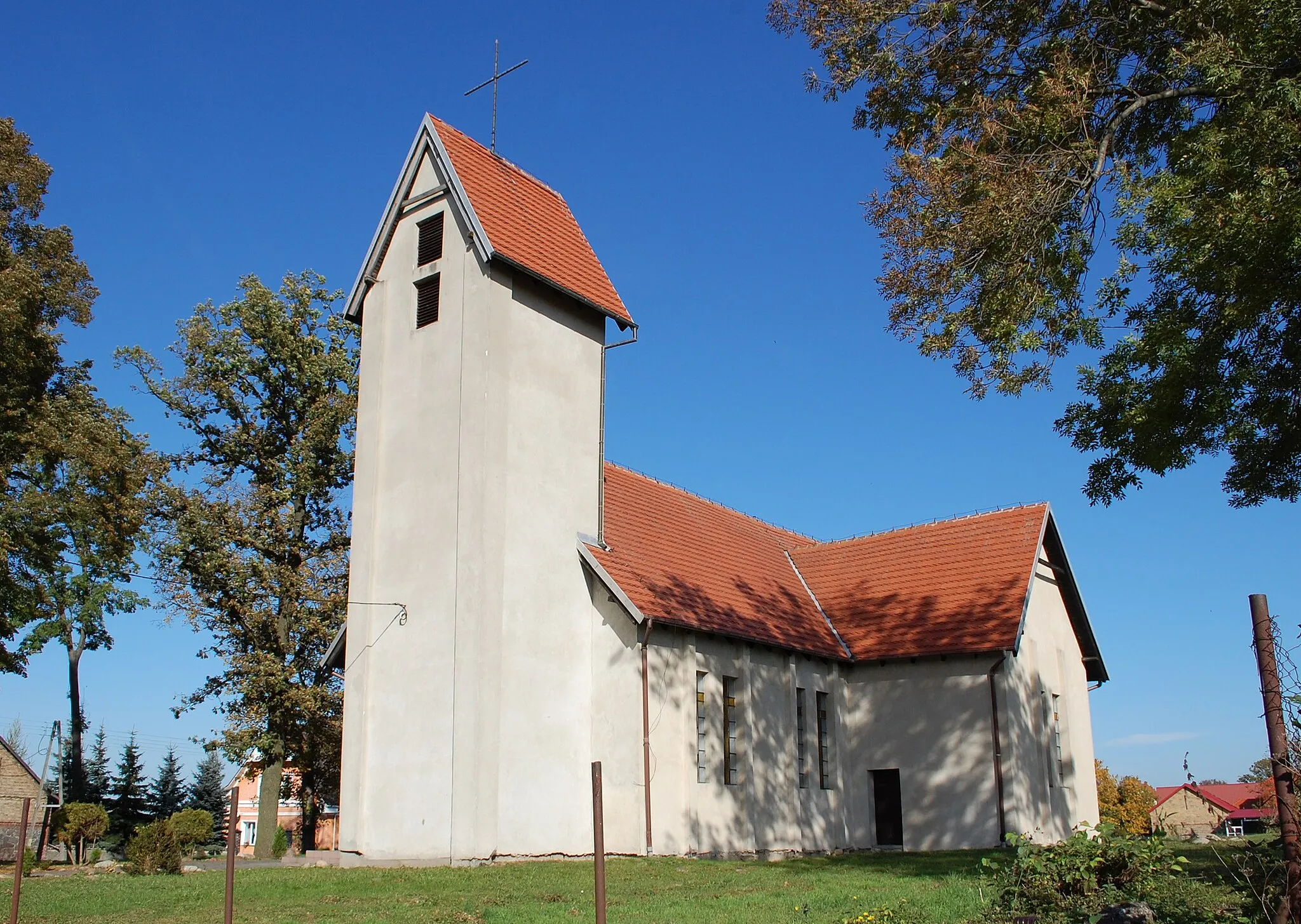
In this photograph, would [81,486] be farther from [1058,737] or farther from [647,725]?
[1058,737]

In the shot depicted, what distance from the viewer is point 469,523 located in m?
20.5

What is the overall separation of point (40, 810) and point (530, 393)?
95.4 ft

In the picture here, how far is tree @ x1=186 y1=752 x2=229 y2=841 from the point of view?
56.2 m

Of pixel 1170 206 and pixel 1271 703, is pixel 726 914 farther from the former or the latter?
pixel 1170 206

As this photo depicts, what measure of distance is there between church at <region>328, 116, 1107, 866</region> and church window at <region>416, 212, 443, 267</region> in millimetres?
58

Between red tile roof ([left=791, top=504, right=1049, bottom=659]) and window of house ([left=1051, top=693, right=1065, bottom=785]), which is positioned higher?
red tile roof ([left=791, top=504, right=1049, bottom=659])

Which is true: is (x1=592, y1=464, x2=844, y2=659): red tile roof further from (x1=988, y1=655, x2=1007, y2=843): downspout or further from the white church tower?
(x1=988, y1=655, x2=1007, y2=843): downspout

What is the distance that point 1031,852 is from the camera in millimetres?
10422

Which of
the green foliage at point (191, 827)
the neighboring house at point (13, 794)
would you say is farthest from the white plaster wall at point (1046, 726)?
the neighboring house at point (13, 794)

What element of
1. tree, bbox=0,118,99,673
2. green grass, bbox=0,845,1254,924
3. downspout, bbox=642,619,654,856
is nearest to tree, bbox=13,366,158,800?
tree, bbox=0,118,99,673

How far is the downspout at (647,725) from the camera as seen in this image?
2020 centimetres

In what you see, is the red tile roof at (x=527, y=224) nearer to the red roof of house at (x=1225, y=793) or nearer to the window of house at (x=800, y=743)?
the window of house at (x=800, y=743)

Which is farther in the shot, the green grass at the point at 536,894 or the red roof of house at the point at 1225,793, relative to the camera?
the green grass at the point at 536,894

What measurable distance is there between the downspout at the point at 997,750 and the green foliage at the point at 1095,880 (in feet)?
45.1
